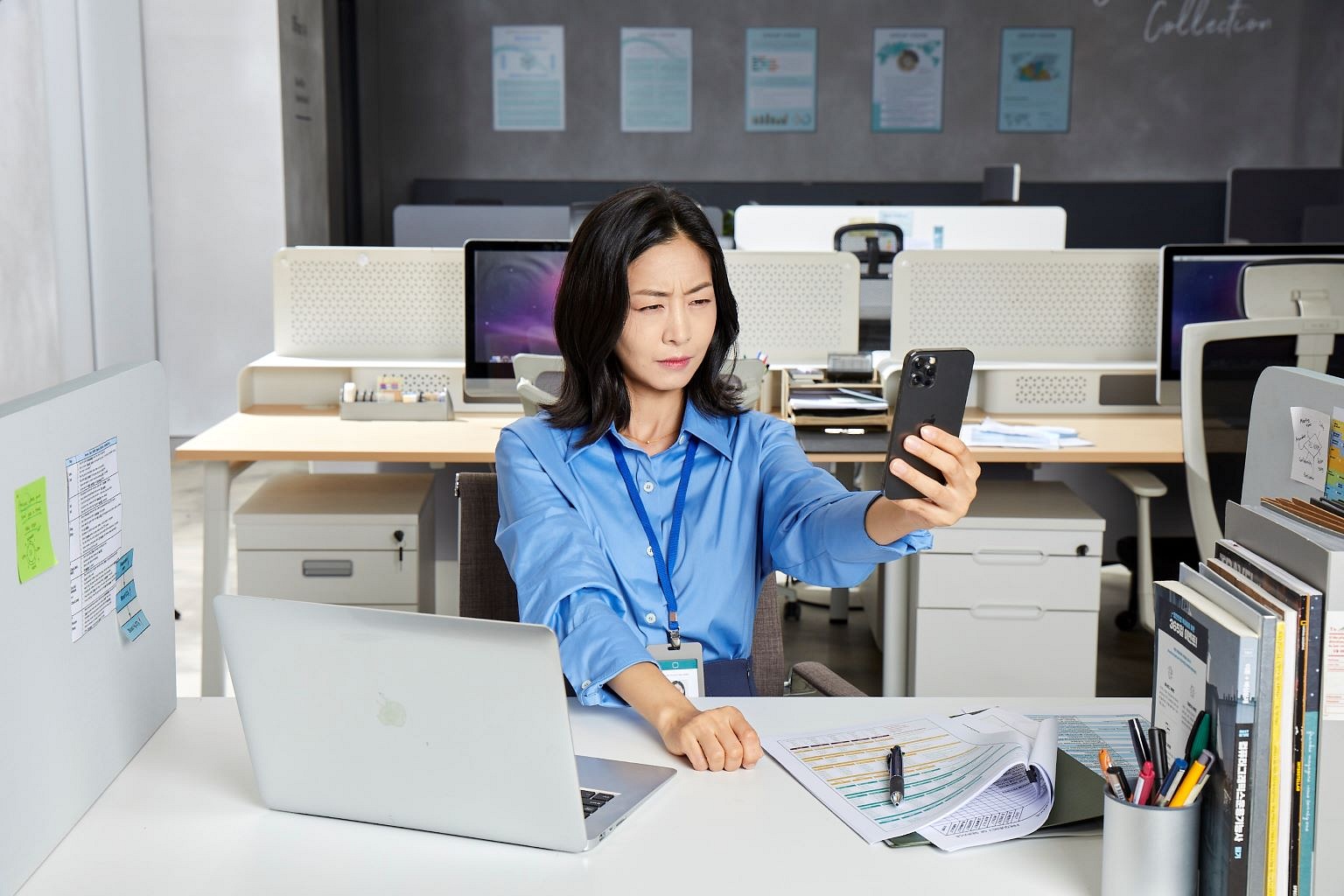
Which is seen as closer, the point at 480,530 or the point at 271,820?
the point at 271,820

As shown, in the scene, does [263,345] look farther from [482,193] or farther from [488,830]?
[488,830]

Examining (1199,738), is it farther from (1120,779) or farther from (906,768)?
(906,768)

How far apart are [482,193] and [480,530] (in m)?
7.40

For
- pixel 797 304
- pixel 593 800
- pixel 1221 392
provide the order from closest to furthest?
pixel 593 800
pixel 1221 392
pixel 797 304

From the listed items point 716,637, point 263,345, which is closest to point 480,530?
point 716,637

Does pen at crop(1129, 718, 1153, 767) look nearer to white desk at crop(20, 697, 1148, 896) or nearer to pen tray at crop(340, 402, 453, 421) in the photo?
white desk at crop(20, 697, 1148, 896)

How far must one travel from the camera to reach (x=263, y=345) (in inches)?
232

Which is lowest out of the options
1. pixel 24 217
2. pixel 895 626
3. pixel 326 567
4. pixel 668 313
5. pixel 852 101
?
pixel 895 626

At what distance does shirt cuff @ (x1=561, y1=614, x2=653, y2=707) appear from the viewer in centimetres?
132

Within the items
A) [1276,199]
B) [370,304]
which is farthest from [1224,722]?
[1276,199]

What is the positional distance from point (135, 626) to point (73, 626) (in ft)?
0.48

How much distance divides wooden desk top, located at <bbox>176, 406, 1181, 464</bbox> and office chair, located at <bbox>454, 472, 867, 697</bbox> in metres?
1.06

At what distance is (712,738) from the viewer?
4.00ft

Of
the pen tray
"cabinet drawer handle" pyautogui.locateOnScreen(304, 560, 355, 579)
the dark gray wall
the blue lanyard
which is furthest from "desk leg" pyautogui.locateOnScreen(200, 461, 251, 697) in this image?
the dark gray wall
